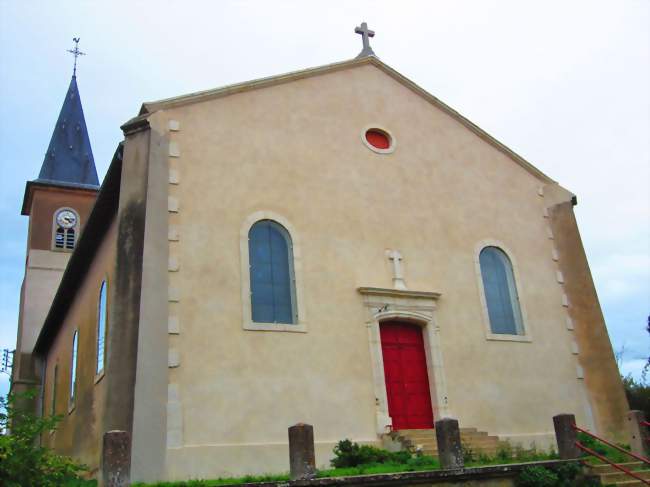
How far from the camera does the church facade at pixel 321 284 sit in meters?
11.8

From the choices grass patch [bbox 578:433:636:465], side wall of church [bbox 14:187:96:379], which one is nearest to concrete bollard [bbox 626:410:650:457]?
grass patch [bbox 578:433:636:465]

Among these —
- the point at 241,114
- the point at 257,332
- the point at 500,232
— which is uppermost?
the point at 241,114

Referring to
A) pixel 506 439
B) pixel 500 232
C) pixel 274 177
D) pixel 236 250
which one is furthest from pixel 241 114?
pixel 506 439

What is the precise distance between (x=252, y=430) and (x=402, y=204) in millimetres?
6081

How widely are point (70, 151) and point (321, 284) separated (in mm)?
22420

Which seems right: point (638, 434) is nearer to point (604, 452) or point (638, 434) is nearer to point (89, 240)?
point (604, 452)

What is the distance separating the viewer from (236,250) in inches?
512

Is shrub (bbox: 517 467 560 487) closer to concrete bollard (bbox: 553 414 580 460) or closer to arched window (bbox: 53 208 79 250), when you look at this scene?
concrete bollard (bbox: 553 414 580 460)

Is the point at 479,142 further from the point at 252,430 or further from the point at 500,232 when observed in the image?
the point at 252,430

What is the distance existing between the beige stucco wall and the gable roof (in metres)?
0.15

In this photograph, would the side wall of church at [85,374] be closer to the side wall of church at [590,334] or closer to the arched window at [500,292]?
the arched window at [500,292]

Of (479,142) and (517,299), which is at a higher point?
(479,142)

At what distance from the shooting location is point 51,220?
95.3 feet

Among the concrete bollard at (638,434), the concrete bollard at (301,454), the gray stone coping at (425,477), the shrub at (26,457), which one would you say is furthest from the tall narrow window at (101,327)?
the concrete bollard at (638,434)
